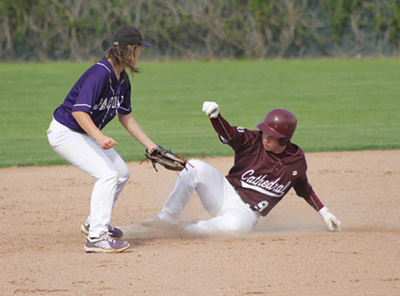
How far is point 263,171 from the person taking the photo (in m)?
5.05

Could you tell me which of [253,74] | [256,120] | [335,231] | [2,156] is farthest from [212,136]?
[253,74]

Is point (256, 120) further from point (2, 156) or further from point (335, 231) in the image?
point (335, 231)

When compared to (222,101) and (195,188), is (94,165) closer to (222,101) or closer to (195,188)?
(195,188)

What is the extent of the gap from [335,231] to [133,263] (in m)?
1.93

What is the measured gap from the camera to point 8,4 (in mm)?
25344

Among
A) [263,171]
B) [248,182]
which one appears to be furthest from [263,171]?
[248,182]

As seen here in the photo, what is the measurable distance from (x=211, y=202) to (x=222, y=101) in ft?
35.8

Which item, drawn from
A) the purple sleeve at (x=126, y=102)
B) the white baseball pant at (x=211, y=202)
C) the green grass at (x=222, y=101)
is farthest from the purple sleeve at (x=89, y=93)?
the green grass at (x=222, y=101)

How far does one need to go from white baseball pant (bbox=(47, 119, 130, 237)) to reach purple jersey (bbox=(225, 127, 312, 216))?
1041mm

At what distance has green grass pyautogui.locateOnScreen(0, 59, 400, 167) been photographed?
10336 mm

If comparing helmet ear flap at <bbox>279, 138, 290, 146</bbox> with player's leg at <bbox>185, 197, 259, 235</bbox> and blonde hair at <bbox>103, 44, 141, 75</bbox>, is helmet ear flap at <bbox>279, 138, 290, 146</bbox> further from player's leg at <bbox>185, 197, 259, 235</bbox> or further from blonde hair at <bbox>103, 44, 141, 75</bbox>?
blonde hair at <bbox>103, 44, 141, 75</bbox>

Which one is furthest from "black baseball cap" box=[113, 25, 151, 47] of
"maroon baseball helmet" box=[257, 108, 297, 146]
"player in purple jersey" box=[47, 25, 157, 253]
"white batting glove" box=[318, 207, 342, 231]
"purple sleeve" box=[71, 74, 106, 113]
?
"white batting glove" box=[318, 207, 342, 231]

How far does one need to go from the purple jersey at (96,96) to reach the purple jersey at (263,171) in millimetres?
974

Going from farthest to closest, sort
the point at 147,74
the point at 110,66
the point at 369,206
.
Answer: the point at 147,74 → the point at 369,206 → the point at 110,66
